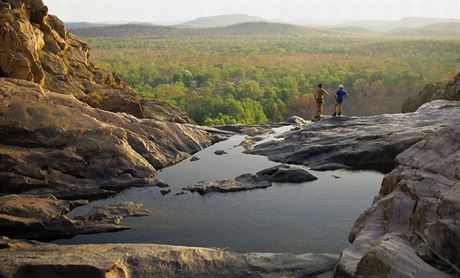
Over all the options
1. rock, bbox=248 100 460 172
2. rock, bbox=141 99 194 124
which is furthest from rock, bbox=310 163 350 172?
rock, bbox=141 99 194 124

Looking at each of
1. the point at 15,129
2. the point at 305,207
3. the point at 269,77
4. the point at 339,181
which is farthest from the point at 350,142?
the point at 269,77

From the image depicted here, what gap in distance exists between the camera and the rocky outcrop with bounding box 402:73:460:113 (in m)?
33.2

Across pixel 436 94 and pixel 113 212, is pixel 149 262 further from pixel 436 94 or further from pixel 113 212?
pixel 436 94

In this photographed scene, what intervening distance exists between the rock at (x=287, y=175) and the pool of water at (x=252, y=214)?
1.34 feet

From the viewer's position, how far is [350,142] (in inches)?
971

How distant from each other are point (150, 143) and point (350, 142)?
32.6 feet

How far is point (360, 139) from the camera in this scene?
81.3 feet

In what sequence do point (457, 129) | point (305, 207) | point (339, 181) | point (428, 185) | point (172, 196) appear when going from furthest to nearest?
point (339, 181) < point (172, 196) < point (305, 207) < point (457, 129) < point (428, 185)

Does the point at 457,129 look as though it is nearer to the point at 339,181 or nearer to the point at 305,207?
the point at 305,207

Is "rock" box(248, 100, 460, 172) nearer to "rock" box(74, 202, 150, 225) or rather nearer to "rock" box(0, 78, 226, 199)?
"rock" box(0, 78, 226, 199)

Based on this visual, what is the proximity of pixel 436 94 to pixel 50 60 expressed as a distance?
27.0 metres

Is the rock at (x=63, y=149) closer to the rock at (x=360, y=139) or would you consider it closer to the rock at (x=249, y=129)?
the rock at (x=360, y=139)

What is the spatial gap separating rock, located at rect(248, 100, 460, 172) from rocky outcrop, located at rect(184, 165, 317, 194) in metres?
1.91

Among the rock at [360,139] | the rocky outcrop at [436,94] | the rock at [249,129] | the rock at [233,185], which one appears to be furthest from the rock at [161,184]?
the rocky outcrop at [436,94]
